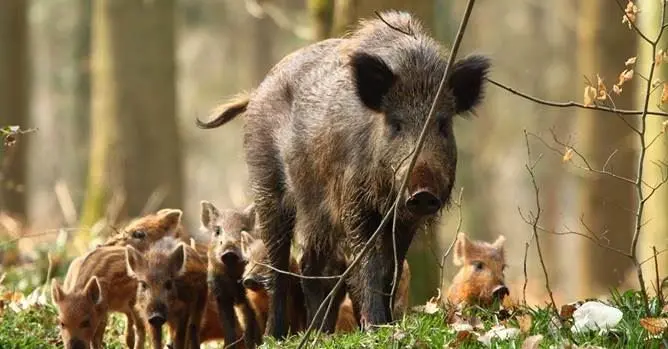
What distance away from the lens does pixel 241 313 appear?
29.7 ft

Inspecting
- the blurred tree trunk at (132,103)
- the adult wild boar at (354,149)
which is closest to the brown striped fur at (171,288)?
the adult wild boar at (354,149)

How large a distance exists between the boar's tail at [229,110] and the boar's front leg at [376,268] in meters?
2.11

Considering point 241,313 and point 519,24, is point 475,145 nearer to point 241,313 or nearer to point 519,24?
point 519,24

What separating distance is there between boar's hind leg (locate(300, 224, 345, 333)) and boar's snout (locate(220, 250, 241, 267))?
49cm

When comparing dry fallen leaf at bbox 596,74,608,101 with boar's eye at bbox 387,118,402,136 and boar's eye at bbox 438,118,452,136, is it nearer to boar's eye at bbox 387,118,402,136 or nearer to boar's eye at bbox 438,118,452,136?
boar's eye at bbox 438,118,452,136

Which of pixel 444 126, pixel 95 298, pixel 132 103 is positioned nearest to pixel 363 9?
pixel 444 126

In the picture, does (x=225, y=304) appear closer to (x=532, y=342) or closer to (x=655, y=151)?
(x=532, y=342)

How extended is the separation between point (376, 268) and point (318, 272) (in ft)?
4.10

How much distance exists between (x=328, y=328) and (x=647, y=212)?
4.20m

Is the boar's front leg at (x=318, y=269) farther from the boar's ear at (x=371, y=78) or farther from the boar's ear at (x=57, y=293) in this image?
the boar's ear at (x=57, y=293)

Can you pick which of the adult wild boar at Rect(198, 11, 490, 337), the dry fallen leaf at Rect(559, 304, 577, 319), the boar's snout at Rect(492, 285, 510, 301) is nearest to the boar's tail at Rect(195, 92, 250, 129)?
the adult wild boar at Rect(198, 11, 490, 337)

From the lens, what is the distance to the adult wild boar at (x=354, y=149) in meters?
7.62

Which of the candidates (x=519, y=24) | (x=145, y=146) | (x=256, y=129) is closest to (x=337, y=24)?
(x=256, y=129)

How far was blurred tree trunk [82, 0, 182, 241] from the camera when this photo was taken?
650 inches
